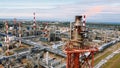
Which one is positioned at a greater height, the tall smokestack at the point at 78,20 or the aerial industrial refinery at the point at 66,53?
the tall smokestack at the point at 78,20

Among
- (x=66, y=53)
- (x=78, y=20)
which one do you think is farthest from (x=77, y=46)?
(x=78, y=20)

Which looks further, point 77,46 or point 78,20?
point 77,46

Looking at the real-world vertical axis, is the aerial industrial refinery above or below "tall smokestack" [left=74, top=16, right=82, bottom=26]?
below

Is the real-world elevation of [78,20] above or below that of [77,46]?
above

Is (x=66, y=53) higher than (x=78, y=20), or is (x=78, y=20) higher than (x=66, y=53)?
(x=78, y=20)

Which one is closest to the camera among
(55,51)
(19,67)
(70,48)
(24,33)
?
(70,48)

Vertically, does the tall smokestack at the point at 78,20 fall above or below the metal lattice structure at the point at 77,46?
above

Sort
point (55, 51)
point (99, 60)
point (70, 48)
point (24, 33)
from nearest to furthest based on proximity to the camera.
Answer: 1. point (70, 48)
2. point (99, 60)
3. point (55, 51)
4. point (24, 33)

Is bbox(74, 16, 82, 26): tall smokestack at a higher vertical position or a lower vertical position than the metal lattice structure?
higher

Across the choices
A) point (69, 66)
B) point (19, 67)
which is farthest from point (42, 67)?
point (69, 66)

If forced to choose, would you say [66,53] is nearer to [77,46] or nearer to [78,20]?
[77,46]

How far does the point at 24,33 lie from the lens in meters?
68.3

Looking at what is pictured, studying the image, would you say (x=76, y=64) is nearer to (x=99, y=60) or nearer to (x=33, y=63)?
(x=33, y=63)

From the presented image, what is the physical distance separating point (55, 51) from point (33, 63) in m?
10.9
